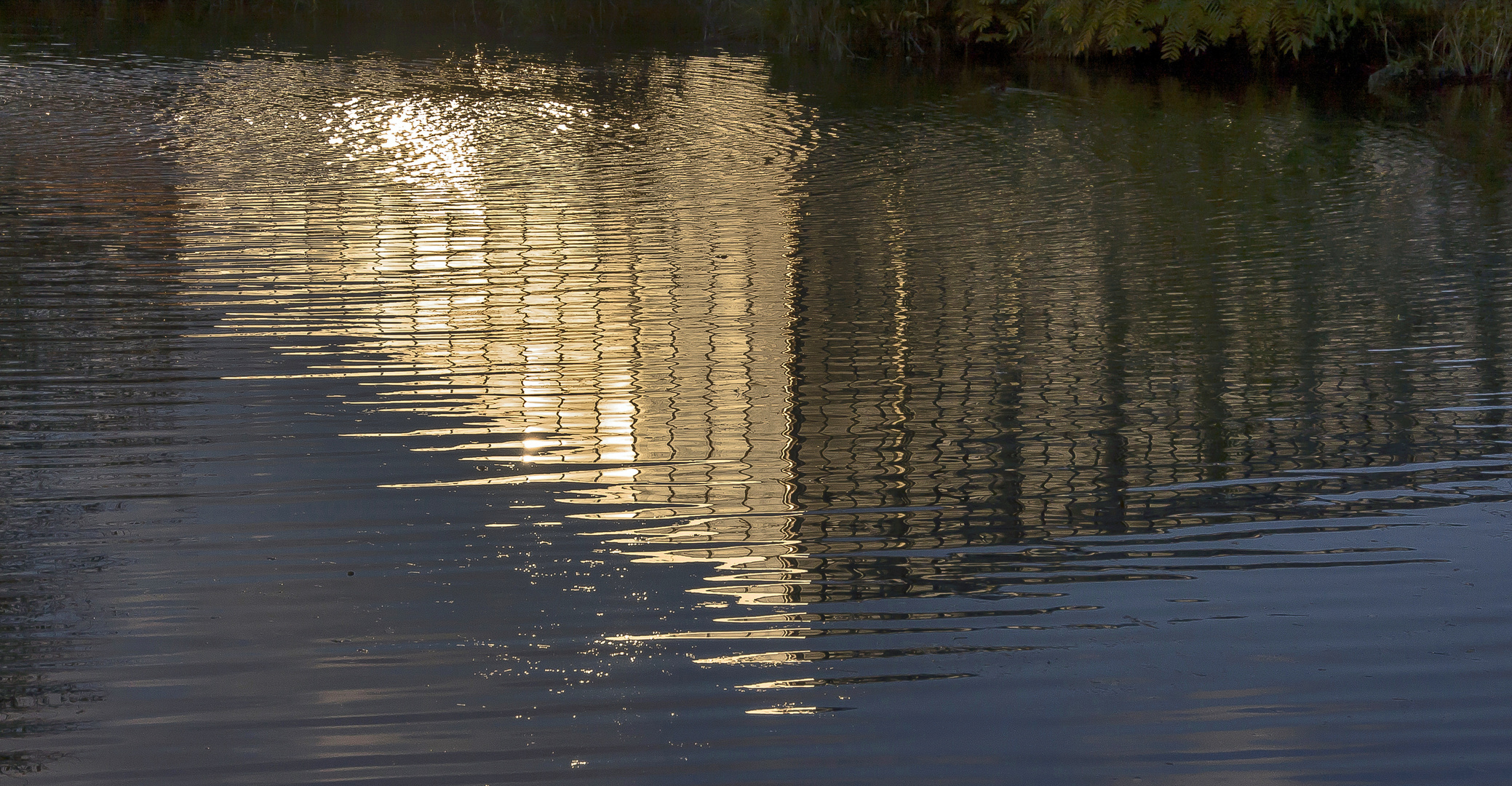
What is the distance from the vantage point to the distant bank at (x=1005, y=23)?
2228 cm

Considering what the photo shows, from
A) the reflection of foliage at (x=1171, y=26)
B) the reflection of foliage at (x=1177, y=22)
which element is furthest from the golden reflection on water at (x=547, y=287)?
the reflection of foliage at (x=1171, y=26)

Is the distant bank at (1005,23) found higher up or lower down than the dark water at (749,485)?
higher up

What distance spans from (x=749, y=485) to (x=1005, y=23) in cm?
2222

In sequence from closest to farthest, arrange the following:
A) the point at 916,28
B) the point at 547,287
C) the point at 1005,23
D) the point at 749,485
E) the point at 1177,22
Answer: the point at 749,485 < the point at 547,287 < the point at 1177,22 < the point at 1005,23 < the point at 916,28

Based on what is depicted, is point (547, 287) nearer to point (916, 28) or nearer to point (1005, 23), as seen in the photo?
point (1005, 23)

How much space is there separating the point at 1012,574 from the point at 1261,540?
963 mm

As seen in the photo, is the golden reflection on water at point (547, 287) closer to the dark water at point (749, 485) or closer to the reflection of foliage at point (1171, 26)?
the dark water at point (749, 485)

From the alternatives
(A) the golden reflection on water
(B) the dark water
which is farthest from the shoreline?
(B) the dark water

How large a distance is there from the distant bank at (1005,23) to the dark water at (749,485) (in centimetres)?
1156

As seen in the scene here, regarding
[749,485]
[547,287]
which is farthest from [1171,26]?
[749,485]

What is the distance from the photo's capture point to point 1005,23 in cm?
2614

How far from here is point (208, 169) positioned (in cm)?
1301

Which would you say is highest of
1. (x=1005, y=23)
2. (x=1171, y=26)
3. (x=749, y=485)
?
(x=1005, y=23)

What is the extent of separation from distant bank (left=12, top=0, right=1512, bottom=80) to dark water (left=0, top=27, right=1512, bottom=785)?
11557mm
